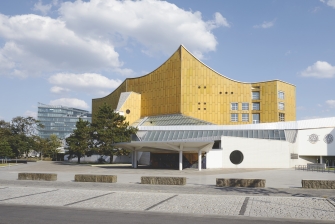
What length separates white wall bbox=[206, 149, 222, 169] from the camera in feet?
143

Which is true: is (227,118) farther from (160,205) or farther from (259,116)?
(160,205)

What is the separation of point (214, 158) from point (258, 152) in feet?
20.5

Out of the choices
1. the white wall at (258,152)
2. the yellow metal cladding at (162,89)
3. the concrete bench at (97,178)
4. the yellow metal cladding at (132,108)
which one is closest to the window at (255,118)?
the yellow metal cladding at (162,89)

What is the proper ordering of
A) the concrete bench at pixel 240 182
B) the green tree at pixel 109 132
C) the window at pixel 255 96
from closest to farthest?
the concrete bench at pixel 240 182 < the green tree at pixel 109 132 < the window at pixel 255 96

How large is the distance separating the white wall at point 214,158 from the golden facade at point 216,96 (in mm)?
18505

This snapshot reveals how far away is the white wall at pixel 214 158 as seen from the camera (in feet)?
143

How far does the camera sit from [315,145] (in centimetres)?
5400

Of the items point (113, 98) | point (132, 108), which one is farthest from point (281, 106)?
point (113, 98)

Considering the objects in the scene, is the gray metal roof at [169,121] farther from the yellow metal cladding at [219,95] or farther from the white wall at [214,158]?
the white wall at [214,158]

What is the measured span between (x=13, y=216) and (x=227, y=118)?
54126mm

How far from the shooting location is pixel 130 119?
6812cm

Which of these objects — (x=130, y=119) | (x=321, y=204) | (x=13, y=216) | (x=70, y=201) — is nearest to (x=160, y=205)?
(x=70, y=201)

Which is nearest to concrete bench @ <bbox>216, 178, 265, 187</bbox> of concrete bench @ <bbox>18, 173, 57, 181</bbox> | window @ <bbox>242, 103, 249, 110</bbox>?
concrete bench @ <bbox>18, 173, 57, 181</bbox>

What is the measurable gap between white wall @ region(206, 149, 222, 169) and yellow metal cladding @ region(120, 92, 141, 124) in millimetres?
26391
